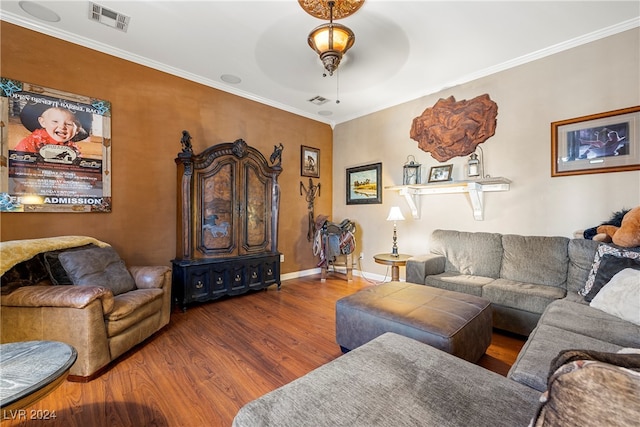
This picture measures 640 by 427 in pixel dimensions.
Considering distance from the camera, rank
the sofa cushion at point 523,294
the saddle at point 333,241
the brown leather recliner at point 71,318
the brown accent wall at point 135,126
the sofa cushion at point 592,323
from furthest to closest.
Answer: the saddle at point 333,241
the brown accent wall at point 135,126
the sofa cushion at point 523,294
the brown leather recliner at point 71,318
the sofa cushion at point 592,323

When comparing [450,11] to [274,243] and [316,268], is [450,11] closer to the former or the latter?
[274,243]

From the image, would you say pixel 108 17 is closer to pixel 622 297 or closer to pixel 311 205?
pixel 311 205

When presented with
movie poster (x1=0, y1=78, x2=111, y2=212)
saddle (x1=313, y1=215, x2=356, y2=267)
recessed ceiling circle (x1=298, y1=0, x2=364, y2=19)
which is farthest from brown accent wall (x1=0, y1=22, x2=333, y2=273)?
recessed ceiling circle (x1=298, y1=0, x2=364, y2=19)

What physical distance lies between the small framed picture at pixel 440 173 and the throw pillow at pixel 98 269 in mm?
3762

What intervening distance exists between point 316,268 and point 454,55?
379 centimetres

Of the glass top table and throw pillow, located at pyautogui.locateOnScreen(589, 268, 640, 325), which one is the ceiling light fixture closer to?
the glass top table

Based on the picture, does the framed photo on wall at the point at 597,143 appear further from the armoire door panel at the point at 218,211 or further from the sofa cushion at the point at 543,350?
the armoire door panel at the point at 218,211

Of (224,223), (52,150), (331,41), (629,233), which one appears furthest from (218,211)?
(629,233)

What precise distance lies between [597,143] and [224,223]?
13.5 feet

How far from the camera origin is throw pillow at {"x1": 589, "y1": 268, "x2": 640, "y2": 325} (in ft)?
5.41

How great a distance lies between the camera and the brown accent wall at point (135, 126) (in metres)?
2.52

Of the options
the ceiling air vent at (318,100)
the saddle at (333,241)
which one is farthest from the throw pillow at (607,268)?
the ceiling air vent at (318,100)

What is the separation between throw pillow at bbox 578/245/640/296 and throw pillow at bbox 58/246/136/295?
396 cm

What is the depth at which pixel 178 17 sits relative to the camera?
2.44 m
